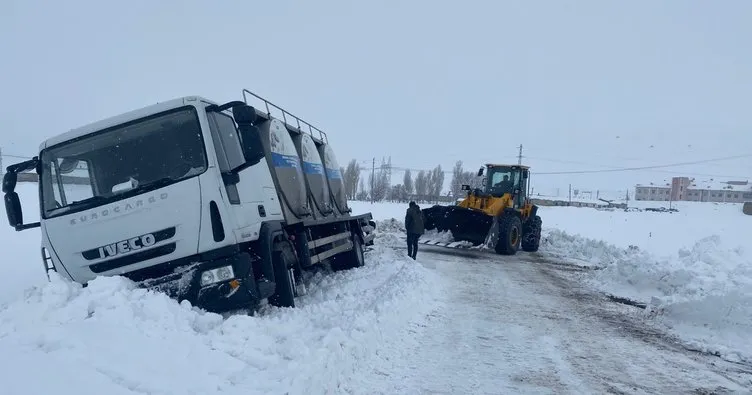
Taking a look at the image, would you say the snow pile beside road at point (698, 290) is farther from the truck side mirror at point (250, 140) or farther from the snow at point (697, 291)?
the truck side mirror at point (250, 140)

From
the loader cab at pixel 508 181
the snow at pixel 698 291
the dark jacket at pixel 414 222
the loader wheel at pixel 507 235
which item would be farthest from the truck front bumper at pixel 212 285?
the loader cab at pixel 508 181

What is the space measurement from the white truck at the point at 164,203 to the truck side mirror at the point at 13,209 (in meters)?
0.01

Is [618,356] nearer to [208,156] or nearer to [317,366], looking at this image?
[317,366]

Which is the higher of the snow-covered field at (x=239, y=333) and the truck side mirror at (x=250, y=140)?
the truck side mirror at (x=250, y=140)

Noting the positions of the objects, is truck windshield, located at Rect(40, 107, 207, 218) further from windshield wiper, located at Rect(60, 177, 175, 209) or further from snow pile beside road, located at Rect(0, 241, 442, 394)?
snow pile beside road, located at Rect(0, 241, 442, 394)

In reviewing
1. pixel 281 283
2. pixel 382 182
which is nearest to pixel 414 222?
pixel 281 283

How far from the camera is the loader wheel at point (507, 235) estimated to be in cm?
1554

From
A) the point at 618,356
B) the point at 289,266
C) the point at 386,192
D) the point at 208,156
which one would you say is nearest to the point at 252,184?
the point at 208,156

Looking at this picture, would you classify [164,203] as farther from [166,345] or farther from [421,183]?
[421,183]

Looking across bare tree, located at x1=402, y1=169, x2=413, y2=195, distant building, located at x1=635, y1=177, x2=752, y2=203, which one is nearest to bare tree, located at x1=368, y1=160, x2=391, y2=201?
bare tree, located at x1=402, y1=169, x2=413, y2=195

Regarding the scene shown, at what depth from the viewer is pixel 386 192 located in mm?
97000

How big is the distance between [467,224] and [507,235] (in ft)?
4.15

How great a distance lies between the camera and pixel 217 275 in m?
5.57

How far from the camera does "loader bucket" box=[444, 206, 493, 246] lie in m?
15.5
